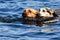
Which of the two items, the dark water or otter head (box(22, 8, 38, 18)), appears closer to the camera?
the dark water

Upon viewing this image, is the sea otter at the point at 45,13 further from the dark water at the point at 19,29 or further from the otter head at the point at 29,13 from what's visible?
the dark water at the point at 19,29

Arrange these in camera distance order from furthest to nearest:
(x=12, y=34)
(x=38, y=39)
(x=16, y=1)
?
1. (x=16, y=1)
2. (x=12, y=34)
3. (x=38, y=39)

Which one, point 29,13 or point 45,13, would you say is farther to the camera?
point 45,13

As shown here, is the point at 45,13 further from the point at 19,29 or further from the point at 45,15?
the point at 19,29


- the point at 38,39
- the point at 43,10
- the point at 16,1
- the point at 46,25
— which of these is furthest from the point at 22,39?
the point at 16,1

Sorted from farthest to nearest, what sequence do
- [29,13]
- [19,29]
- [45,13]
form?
[45,13], [29,13], [19,29]

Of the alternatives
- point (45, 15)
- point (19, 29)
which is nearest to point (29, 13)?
point (45, 15)

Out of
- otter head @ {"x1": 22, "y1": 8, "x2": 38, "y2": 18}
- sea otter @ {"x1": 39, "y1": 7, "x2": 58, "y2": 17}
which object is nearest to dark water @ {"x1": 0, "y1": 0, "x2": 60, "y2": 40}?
otter head @ {"x1": 22, "y1": 8, "x2": 38, "y2": 18}

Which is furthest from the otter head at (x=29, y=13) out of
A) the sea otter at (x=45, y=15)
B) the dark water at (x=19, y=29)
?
the dark water at (x=19, y=29)

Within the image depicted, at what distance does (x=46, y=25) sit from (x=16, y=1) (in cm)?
513

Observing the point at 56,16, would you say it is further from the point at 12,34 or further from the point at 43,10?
the point at 12,34

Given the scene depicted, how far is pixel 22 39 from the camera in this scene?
768cm

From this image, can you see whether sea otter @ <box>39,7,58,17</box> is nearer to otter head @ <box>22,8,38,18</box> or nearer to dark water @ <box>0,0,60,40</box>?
otter head @ <box>22,8,38,18</box>

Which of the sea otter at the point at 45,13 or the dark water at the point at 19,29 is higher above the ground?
the sea otter at the point at 45,13
